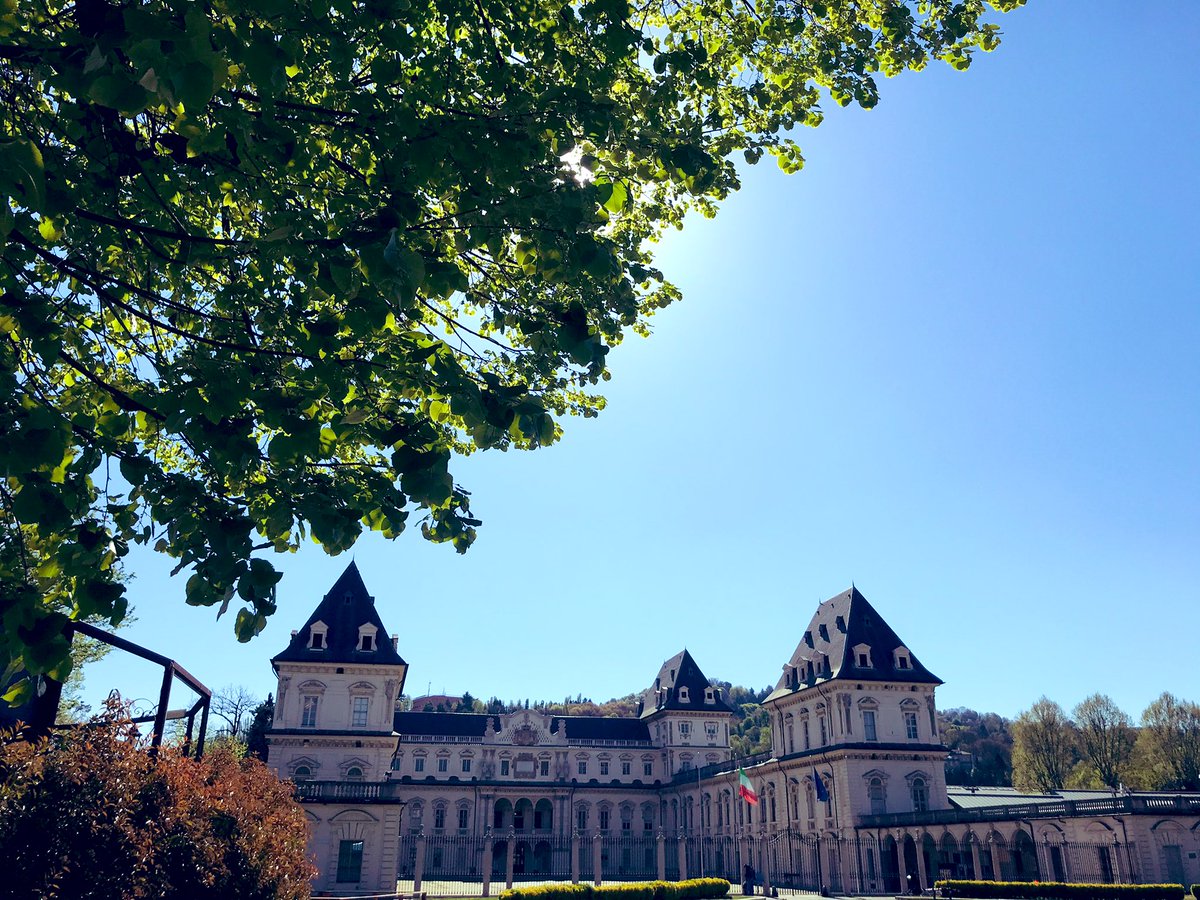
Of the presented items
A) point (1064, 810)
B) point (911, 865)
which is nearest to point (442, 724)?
point (911, 865)

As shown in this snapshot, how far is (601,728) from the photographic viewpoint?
6919cm

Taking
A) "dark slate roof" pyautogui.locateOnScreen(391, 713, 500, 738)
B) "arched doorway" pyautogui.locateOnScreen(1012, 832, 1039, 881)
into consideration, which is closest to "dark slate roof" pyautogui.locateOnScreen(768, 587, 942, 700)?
"arched doorway" pyautogui.locateOnScreen(1012, 832, 1039, 881)

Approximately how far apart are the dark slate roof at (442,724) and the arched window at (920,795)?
112ft

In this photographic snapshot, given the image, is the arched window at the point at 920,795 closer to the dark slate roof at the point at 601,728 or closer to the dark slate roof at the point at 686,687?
the dark slate roof at the point at 686,687

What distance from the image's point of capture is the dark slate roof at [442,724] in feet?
214

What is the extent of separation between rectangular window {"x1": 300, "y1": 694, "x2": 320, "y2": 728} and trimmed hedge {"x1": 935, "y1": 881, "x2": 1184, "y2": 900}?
32031 mm

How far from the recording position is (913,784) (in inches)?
1784

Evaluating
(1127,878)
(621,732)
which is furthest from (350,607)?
(1127,878)

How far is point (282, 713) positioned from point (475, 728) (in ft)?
79.7

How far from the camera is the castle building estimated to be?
3416 centimetres

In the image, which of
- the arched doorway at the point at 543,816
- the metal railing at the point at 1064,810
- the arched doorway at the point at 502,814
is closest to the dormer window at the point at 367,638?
the arched doorway at the point at 502,814

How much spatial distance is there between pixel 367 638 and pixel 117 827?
1571 inches

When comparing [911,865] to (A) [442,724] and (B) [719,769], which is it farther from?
(A) [442,724]

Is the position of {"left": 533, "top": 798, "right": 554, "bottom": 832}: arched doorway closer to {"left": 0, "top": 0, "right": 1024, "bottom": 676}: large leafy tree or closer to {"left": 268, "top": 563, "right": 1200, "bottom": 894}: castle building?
{"left": 268, "top": 563, "right": 1200, "bottom": 894}: castle building
